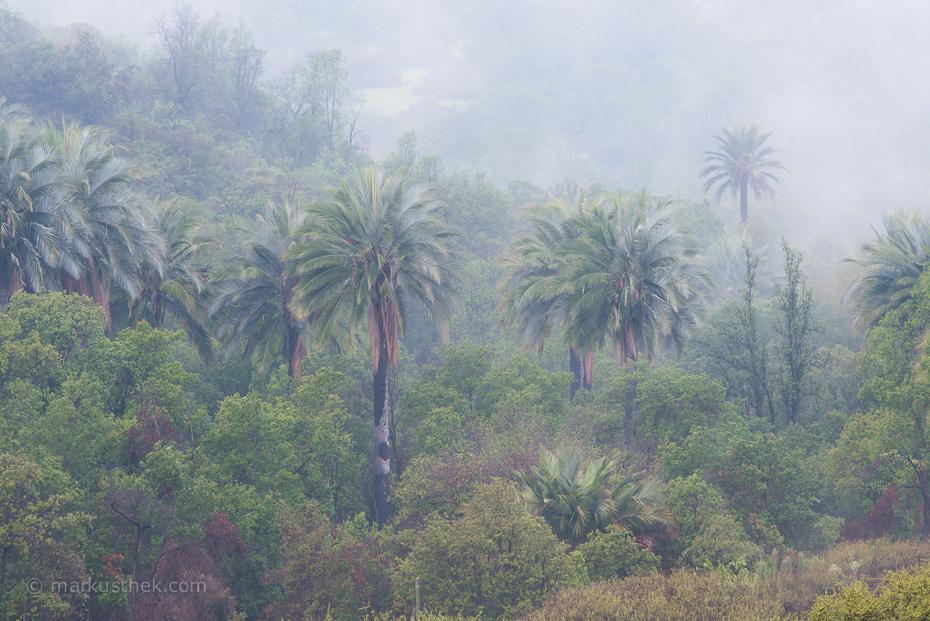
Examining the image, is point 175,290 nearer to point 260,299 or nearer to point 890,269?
point 260,299

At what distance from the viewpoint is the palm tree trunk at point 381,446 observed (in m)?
22.2

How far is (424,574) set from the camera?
14672 mm

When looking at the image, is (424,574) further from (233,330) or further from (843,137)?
(843,137)

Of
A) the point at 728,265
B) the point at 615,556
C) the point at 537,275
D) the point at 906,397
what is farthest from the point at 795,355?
the point at 728,265

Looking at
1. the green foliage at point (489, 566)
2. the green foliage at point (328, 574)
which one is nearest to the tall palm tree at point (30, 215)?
the green foliage at point (328, 574)

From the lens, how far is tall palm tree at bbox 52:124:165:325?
2273 cm

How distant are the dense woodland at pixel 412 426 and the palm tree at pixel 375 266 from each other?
0.09 metres

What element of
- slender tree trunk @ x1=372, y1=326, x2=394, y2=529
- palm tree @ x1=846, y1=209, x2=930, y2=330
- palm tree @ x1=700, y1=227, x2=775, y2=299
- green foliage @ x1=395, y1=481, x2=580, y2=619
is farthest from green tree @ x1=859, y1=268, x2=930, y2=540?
palm tree @ x1=700, y1=227, x2=775, y2=299

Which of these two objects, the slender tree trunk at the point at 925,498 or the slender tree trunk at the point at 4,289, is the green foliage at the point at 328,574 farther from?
the slender tree trunk at the point at 925,498

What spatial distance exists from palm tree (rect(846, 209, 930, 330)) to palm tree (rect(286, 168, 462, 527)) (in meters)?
16.6

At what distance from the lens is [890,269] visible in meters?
27.4

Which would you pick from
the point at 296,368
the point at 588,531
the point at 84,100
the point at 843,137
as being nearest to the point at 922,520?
the point at 588,531

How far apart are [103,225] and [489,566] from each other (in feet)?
55.6

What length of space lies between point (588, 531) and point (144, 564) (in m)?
10.2
